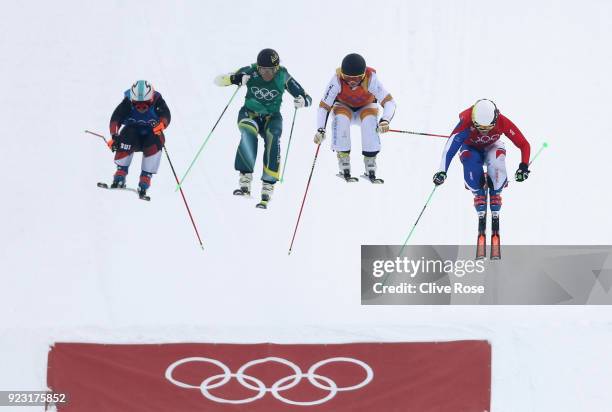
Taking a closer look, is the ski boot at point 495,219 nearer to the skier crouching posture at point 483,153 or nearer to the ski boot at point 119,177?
the skier crouching posture at point 483,153

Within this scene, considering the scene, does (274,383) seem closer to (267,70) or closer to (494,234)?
(494,234)

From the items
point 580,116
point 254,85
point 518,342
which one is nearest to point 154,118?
point 254,85

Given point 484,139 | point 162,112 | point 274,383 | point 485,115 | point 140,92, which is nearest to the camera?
point 485,115

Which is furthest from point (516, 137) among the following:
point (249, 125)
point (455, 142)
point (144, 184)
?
point (144, 184)

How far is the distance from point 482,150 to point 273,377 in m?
3.46

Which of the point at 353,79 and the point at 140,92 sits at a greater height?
the point at 353,79

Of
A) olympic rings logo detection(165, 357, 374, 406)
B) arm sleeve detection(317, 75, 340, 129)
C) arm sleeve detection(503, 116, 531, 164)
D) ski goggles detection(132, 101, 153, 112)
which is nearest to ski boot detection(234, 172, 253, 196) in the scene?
arm sleeve detection(317, 75, 340, 129)

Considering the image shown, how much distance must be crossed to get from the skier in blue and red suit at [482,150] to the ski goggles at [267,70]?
6.86 ft

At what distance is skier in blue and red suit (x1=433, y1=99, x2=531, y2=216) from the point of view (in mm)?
14211

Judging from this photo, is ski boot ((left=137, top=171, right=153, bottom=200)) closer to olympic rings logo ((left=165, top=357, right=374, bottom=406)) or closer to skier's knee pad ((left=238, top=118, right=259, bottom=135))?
skier's knee pad ((left=238, top=118, right=259, bottom=135))

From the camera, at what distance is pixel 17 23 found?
61.2 feet

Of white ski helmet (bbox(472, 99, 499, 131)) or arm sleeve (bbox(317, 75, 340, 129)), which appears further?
arm sleeve (bbox(317, 75, 340, 129))

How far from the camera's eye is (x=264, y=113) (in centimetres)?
1493

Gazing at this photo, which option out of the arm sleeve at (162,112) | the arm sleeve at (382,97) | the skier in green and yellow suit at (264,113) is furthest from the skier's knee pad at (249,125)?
the arm sleeve at (382,97)
